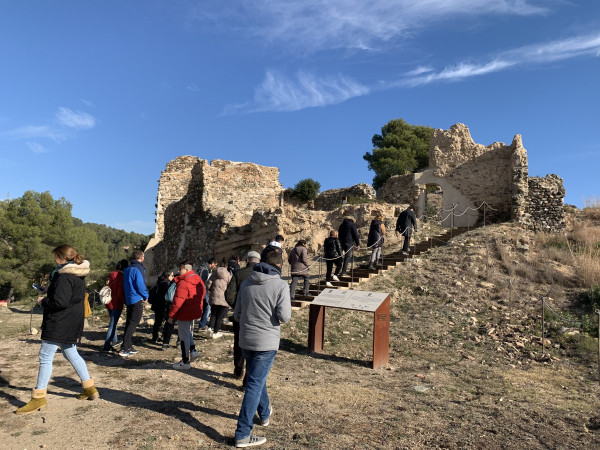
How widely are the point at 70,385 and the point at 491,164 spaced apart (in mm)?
17316

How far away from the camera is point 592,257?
12664mm

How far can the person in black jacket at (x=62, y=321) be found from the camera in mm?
4246

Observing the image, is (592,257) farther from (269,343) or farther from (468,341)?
(269,343)

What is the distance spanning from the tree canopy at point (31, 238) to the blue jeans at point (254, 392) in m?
28.4

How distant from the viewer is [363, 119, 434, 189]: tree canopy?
34.2 m

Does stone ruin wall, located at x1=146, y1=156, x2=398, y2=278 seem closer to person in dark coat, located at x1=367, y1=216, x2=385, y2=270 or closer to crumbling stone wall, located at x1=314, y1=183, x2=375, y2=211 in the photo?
crumbling stone wall, located at x1=314, y1=183, x2=375, y2=211

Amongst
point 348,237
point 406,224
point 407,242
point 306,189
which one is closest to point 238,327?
point 348,237

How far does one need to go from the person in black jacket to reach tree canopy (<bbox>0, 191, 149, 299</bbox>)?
26.9 meters

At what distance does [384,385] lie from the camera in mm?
5926

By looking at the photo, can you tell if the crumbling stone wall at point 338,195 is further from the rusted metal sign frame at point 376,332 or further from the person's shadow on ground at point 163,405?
the person's shadow on ground at point 163,405

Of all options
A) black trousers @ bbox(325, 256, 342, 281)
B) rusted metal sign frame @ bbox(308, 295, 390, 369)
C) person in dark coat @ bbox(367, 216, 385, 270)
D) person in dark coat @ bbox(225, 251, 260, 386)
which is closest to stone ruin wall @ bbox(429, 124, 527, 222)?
person in dark coat @ bbox(367, 216, 385, 270)

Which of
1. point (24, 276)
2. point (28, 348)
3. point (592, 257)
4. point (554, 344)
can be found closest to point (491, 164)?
point (592, 257)

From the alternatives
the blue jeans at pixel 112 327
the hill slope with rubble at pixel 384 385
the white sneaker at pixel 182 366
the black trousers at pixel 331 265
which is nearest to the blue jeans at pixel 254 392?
the hill slope with rubble at pixel 384 385

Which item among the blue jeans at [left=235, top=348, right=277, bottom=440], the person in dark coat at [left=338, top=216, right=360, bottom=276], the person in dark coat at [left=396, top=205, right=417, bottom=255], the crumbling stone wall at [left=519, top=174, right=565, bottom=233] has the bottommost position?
the blue jeans at [left=235, top=348, right=277, bottom=440]
